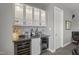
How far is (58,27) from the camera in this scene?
247 centimetres

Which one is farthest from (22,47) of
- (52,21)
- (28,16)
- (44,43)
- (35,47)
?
(52,21)

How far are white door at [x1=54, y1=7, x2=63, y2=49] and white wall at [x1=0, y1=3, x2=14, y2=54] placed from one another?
0.78 metres

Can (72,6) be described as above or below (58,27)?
above

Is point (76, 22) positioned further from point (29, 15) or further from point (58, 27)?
point (29, 15)

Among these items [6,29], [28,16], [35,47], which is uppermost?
[28,16]

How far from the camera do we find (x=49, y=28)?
97.0 inches

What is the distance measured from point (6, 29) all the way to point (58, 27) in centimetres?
92

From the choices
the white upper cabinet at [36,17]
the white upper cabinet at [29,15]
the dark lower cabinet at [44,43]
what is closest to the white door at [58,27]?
the dark lower cabinet at [44,43]

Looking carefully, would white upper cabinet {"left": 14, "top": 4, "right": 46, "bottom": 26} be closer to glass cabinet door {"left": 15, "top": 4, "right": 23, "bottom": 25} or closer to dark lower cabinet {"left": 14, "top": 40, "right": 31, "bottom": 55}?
glass cabinet door {"left": 15, "top": 4, "right": 23, "bottom": 25}

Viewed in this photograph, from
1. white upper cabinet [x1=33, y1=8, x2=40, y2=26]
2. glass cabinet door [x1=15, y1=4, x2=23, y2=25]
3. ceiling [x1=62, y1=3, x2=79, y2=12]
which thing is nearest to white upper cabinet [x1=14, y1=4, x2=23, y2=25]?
glass cabinet door [x1=15, y1=4, x2=23, y2=25]

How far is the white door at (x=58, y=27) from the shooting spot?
2.44 m

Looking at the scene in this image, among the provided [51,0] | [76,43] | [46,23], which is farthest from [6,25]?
[76,43]

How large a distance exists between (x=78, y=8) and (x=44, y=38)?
803 millimetres

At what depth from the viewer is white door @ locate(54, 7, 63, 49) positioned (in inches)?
96.2
